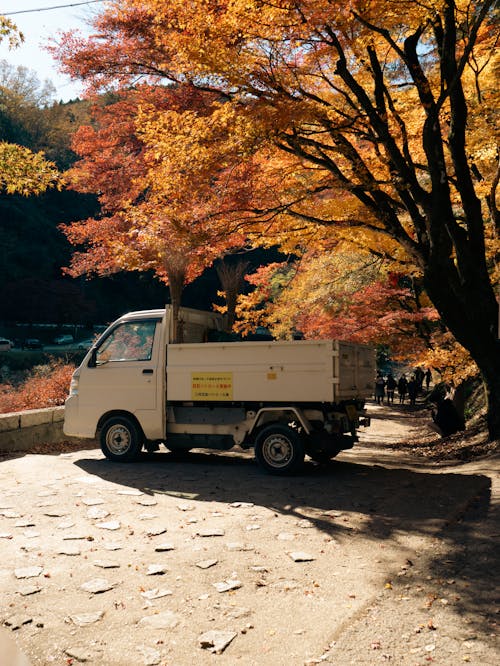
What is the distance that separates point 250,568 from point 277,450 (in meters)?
3.90

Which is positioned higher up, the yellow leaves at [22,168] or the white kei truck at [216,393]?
the yellow leaves at [22,168]

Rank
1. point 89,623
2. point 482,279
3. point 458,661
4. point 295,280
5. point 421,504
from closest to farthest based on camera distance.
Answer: point 458,661, point 89,623, point 421,504, point 482,279, point 295,280

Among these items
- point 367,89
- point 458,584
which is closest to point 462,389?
point 367,89

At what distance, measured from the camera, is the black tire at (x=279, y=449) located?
27.9 ft

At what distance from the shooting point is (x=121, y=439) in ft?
32.4

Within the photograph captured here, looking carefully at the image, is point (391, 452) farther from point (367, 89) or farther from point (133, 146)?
point (133, 146)

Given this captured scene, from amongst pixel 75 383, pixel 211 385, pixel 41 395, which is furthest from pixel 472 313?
pixel 41 395

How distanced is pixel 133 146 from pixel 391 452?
38.3 feet

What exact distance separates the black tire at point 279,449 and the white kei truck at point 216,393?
0.01 metres

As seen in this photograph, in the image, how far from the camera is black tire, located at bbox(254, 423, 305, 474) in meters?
8.52

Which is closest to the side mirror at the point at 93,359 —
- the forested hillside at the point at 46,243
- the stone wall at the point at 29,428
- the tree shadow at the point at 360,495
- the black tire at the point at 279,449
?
the tree shadow at the point at 360,495

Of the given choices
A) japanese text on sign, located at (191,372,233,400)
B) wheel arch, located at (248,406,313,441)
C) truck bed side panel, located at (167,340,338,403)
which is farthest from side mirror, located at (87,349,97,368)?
wheel arch, located at (248,406,313,441)

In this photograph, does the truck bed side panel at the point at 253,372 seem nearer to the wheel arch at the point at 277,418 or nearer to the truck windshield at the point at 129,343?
the wheel arch at the point at 277,418

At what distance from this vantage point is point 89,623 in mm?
3771
